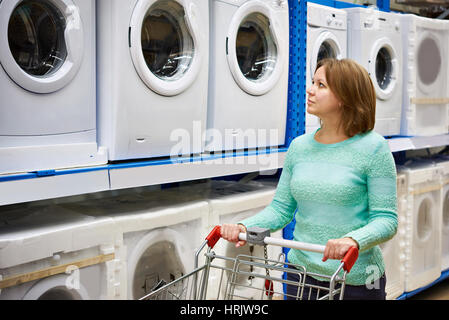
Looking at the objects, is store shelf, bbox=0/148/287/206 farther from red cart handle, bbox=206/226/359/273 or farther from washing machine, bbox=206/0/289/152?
red cart handle, bbox=206/226/359/273

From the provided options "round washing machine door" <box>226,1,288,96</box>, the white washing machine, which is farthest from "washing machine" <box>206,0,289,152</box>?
the white washing machine

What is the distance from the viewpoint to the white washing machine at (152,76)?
1935mm

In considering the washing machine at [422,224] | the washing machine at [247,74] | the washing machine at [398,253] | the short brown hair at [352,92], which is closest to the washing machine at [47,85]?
the washing machine at [247,74]

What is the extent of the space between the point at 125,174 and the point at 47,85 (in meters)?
0.44

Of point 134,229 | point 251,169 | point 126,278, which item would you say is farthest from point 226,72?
point 126,278

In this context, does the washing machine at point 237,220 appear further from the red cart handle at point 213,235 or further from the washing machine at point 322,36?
the red cart handle at point 213,235

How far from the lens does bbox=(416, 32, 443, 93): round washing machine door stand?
11.8ft

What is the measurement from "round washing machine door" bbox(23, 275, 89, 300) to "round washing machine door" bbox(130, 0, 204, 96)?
787 millimetres

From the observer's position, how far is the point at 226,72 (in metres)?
2.39

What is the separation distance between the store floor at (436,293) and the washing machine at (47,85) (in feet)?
8.57

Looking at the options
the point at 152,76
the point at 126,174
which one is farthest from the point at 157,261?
the point at 152,76

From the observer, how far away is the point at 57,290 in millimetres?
1786
